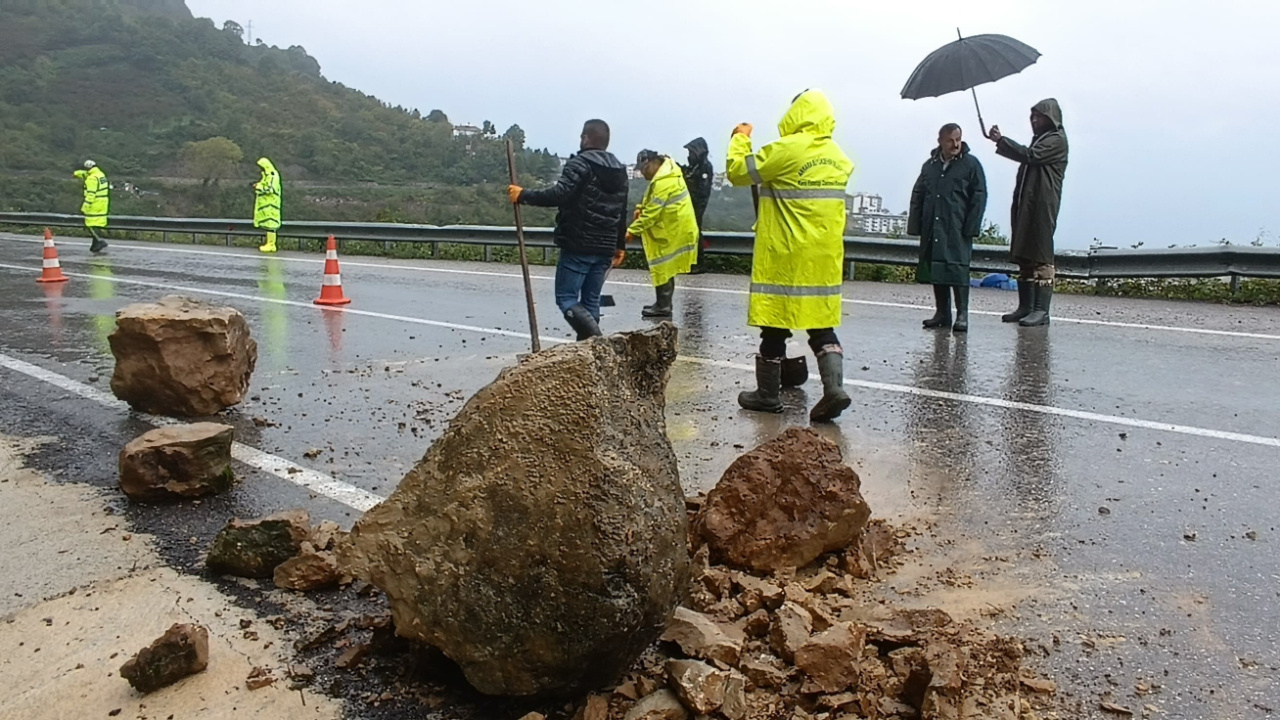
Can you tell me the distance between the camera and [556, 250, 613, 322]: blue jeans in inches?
300

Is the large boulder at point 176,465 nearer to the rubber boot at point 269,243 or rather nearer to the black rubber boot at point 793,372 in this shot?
the black rubber boot at point 793,372

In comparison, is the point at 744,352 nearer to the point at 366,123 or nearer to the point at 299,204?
the point at 299,204

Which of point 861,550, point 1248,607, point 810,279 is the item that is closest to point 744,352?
point 810,279

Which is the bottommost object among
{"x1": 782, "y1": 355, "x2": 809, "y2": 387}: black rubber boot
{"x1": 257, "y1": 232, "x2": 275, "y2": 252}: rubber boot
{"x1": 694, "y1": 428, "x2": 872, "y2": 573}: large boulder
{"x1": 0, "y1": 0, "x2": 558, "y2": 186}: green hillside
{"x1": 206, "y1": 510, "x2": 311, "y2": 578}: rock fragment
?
{"x1": 206, "y1": 510, "x2": 311, "y2": 578}: rock fragment

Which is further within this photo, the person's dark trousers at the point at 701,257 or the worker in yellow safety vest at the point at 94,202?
the worker in yellow safety vest at the point at 94,202

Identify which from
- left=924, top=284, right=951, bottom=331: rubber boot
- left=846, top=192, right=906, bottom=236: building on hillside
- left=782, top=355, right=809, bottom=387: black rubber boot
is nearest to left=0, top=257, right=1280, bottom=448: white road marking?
left=782, top=355, right=809, bottom=387: black rubber boot

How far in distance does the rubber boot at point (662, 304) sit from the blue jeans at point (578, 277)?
263cm

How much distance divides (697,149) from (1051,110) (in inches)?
233

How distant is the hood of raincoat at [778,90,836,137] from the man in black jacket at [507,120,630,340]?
1.92 meters

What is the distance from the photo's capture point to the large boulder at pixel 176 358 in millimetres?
5832

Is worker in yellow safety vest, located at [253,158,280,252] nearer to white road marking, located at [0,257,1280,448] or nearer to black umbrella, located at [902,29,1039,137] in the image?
white road marking, located at [0,257,1280,448]

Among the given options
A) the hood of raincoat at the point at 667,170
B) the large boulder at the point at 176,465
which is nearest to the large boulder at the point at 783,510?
the large boulder at the point at 176,465

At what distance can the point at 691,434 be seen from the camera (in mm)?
5676

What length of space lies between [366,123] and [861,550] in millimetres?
70196
